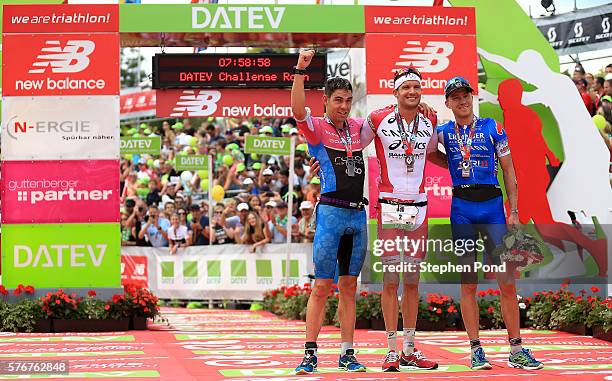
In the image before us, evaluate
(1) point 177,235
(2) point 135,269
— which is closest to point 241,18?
(1) point 177,235

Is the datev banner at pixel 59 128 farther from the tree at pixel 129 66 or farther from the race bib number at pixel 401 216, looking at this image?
the tree at pixel 129 66

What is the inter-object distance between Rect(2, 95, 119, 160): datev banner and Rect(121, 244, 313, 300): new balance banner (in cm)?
558

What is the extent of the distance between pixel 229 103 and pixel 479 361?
267 inches

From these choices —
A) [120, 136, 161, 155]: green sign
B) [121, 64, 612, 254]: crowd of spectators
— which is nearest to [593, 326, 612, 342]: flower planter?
[121, 64, 612, 254]: crowd of spectators

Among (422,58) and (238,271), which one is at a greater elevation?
(422,58)

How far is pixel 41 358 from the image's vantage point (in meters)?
9.19

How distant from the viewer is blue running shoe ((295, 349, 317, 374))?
7516 mm

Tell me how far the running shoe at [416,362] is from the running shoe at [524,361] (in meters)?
0.59

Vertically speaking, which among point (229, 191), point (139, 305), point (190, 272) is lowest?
point (139, 305)

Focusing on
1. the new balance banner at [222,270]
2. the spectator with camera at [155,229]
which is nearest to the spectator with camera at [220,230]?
the new balance banner at [222,270]

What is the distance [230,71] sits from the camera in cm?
1373

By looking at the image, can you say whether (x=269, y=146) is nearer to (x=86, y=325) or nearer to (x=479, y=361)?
(x=86, y=325)

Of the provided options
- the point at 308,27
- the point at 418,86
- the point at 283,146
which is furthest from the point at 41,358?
the point at 283,146

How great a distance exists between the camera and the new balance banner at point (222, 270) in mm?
18109
